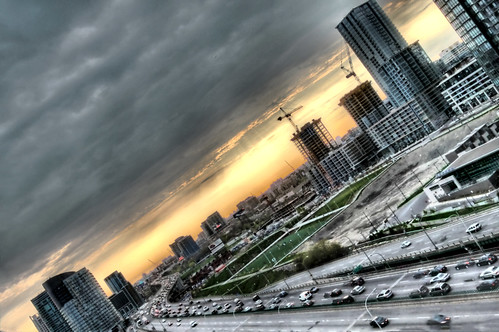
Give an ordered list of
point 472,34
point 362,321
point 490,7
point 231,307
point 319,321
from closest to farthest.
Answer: point 362,321 → point 319,321 → point 231,307 → point 490,7 → point 472,34

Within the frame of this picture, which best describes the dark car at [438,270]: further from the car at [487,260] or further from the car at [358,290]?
the car at [358,290]

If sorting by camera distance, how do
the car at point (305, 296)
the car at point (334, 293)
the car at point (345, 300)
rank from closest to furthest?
the car at point (345, 300) < the car at point (334, 293) < the car at point (305, 296)

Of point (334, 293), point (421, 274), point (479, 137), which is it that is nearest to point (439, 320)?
point (421, 274)

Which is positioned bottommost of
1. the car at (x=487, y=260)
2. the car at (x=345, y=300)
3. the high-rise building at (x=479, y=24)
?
the car at (x=487, y=260)

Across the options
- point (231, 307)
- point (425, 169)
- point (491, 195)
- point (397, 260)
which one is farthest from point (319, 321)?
point (425, 169)

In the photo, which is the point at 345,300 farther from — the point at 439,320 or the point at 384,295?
the point at 439,320

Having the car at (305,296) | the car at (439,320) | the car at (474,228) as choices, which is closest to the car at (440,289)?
the car at (439,320)

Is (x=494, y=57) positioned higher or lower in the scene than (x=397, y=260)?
higher

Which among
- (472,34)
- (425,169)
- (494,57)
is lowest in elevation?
(425,169)

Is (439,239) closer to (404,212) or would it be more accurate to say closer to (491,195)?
(491,195)
